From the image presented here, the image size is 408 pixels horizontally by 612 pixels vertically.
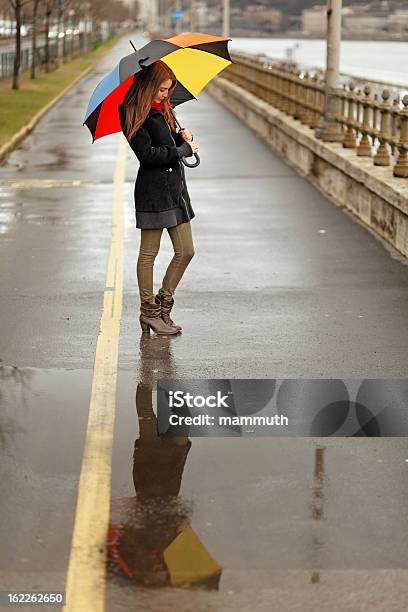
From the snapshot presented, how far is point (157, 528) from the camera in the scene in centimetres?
547

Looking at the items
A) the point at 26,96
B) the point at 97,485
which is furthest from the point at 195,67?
the point at 26,96

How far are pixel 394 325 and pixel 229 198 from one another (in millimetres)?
8638

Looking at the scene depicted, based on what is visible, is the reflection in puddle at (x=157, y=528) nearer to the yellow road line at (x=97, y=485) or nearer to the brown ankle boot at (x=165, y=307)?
the yellow road line at (x=97, y=485)

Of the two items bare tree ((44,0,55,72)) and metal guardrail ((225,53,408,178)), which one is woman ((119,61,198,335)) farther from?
bare tree ((44,0,55,72))

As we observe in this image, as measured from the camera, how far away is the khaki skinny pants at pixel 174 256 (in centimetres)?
923

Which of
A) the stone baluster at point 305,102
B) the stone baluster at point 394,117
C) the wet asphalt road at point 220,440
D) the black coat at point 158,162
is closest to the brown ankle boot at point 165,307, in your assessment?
the wet asphalt road at point 220,440

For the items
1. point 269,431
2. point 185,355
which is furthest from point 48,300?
point 269,431

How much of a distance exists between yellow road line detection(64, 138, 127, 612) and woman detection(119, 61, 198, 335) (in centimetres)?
41

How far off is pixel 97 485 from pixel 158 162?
329 centimetres

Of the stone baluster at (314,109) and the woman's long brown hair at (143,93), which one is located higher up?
the stone baluster at (314,109)

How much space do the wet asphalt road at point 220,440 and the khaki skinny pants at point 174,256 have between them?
36 cm

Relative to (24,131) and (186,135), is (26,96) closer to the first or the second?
(24,131)

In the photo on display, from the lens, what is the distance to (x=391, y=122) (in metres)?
15.4

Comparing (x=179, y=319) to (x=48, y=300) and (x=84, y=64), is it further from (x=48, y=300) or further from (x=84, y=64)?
(x=84, y=64)
